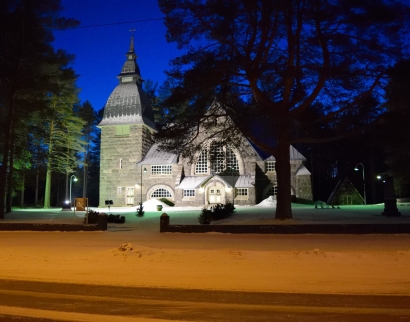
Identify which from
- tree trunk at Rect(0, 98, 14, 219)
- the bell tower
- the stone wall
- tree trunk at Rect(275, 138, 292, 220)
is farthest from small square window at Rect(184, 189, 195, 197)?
tree trunk at Rect(275, 138, 292, 220)

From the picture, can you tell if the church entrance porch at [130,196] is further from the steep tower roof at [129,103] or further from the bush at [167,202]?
the steep tower roof at [129,103]

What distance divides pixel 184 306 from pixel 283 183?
46.6ft

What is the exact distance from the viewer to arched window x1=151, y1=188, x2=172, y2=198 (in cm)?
4359

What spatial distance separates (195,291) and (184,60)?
44.2 ft

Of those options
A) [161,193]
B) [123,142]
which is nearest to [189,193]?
[161,193]

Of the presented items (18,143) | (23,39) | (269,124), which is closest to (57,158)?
(18,143)

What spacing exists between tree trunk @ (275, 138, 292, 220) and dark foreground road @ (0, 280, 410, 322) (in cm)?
1298

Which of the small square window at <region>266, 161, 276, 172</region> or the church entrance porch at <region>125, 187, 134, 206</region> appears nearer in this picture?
the small square window at <region>266, 161, 276, 172</region>

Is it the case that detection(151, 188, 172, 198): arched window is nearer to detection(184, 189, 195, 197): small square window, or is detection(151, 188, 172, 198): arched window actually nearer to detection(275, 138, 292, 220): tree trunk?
detection(184, 189, 195, 197): small square window

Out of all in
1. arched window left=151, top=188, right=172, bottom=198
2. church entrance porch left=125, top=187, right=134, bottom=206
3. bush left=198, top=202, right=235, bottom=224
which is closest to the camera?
bush left=198, top=202, right=235, bottom=224

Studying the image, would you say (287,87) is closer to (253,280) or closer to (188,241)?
(188,241)

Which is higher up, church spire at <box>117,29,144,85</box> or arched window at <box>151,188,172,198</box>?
church spire at <box>117,29,144,85</box>

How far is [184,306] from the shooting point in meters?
6.11

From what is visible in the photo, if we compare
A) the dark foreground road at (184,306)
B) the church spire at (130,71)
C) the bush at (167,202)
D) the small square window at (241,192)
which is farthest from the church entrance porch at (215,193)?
the dark foreground road at (184,306)
